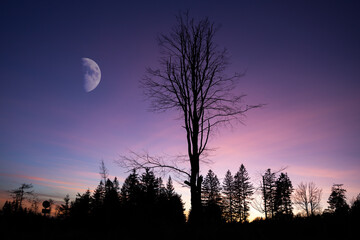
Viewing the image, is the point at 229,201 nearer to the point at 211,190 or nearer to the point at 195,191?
the point at 211,190

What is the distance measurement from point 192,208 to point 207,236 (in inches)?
120

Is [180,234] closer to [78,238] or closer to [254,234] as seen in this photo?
[254,234]

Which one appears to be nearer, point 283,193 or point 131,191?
point 131,191

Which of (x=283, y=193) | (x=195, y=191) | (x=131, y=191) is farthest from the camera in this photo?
(x=283, y=193)

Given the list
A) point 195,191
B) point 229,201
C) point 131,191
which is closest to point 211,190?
point 229,201

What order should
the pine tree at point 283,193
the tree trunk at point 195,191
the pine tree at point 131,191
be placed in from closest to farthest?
1. the tree trunk at point 195,191
2. the pine tree at point 131,191
3. the pine tree at point 283,193

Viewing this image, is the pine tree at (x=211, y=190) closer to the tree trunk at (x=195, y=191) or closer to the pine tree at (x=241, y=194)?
the pine tree at (x=241, y=194)

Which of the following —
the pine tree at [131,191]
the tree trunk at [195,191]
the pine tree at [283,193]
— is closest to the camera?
the tree trunk at [195,191]

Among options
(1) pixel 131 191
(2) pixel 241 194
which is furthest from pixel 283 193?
(1) pixel 131 191

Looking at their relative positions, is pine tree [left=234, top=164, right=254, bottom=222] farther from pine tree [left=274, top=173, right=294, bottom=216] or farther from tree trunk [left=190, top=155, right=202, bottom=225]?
tree trunk [left=190, top=155, right=202, bottom=225]

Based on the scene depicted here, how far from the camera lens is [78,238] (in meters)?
5.24

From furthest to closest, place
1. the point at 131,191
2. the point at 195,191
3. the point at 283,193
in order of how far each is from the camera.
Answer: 1. the point at 283,193
2. the point at 131,191
3. the point at 195,191

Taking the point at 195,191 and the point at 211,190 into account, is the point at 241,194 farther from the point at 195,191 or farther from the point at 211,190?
the point at 195,191

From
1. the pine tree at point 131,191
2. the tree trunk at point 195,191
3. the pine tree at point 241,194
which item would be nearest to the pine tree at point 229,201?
the pine tree at point 241,194
